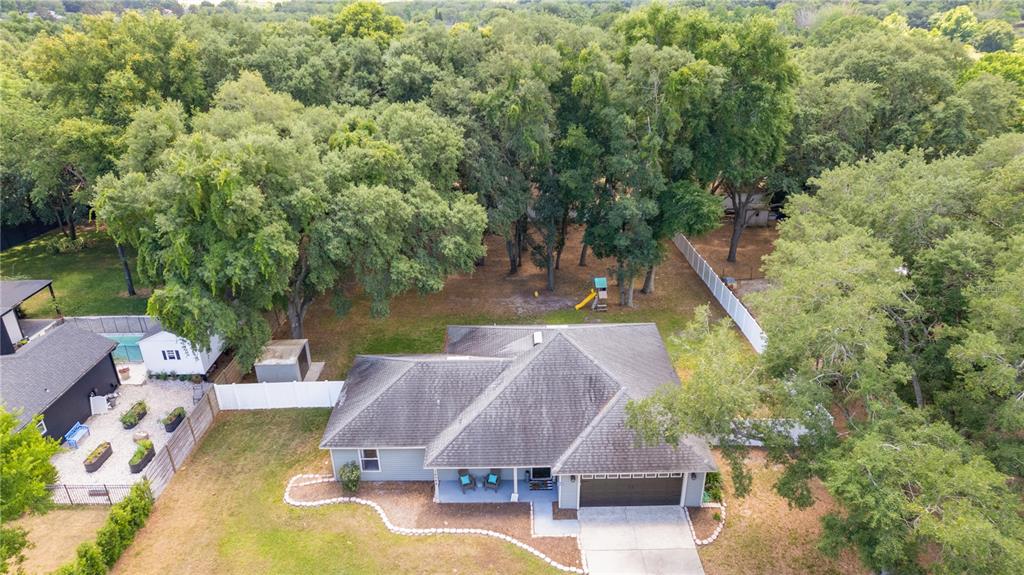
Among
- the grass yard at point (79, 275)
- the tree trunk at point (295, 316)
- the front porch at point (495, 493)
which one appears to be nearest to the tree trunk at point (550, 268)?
the tree trunk at point (295, 316)

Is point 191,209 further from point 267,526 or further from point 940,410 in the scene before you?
point 940,410

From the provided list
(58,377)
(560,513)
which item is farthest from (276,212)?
(560,513)

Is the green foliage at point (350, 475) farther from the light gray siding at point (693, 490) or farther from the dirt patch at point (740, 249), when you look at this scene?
the dirt patch at point (740, 249)

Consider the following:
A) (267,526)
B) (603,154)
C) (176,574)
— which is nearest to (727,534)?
(267,526)

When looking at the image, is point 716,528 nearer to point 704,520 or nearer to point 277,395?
point 704,520

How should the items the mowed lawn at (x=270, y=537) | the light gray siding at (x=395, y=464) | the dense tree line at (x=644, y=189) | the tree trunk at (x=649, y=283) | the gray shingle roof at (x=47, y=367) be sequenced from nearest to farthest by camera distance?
the dense tree line at (x=644, y=189) < the mowed lawn at (x=270, y=537) < the light gray siding at (x=395, y=464) < the gray shingle roof at (x=47, y=367) < the tree trunk at (x=649, y=283)

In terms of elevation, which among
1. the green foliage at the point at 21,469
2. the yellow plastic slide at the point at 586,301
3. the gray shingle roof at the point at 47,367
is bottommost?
the yellow plastic slide at the point at 586,301

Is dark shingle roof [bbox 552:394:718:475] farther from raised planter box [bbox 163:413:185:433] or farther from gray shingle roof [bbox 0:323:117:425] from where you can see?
gray shingle roof [bbox 0:323:117:425]

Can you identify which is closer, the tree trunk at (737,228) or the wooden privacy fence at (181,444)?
the wooden privacy fence at (181,444)
